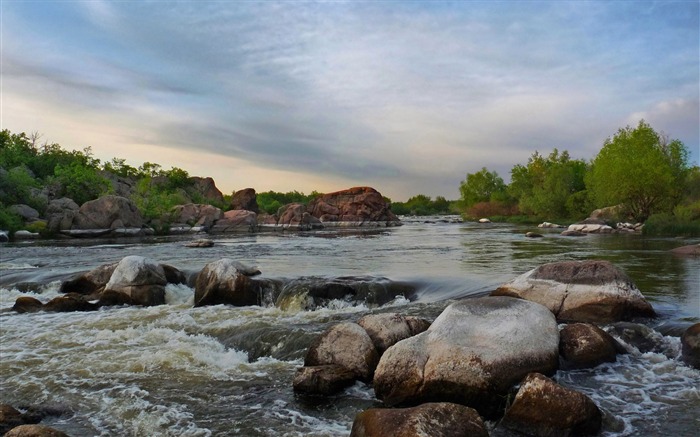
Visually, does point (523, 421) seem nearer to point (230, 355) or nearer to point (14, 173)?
point (230, 355)

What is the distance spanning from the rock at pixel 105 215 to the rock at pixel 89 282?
34.3m

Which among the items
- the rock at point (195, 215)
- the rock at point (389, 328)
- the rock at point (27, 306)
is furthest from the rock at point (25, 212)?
the rock at point (389, 328)

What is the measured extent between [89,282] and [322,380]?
12.2 m

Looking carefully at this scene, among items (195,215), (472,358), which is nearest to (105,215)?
(195,215)

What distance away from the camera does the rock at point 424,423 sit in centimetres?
545

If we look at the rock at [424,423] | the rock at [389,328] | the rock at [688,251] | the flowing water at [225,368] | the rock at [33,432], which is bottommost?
the flowing water at [225,368]

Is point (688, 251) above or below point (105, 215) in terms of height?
below

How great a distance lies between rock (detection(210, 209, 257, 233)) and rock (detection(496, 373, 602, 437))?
59.2m

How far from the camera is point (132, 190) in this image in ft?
284

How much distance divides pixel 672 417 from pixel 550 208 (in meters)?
78.0

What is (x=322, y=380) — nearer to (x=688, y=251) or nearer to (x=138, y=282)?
(x=138, y=282)

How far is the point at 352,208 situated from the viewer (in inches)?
3981

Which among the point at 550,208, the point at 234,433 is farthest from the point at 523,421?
the point at 550,208

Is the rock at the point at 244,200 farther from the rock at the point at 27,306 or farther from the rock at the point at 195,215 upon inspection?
the rock at the point at 27,306
